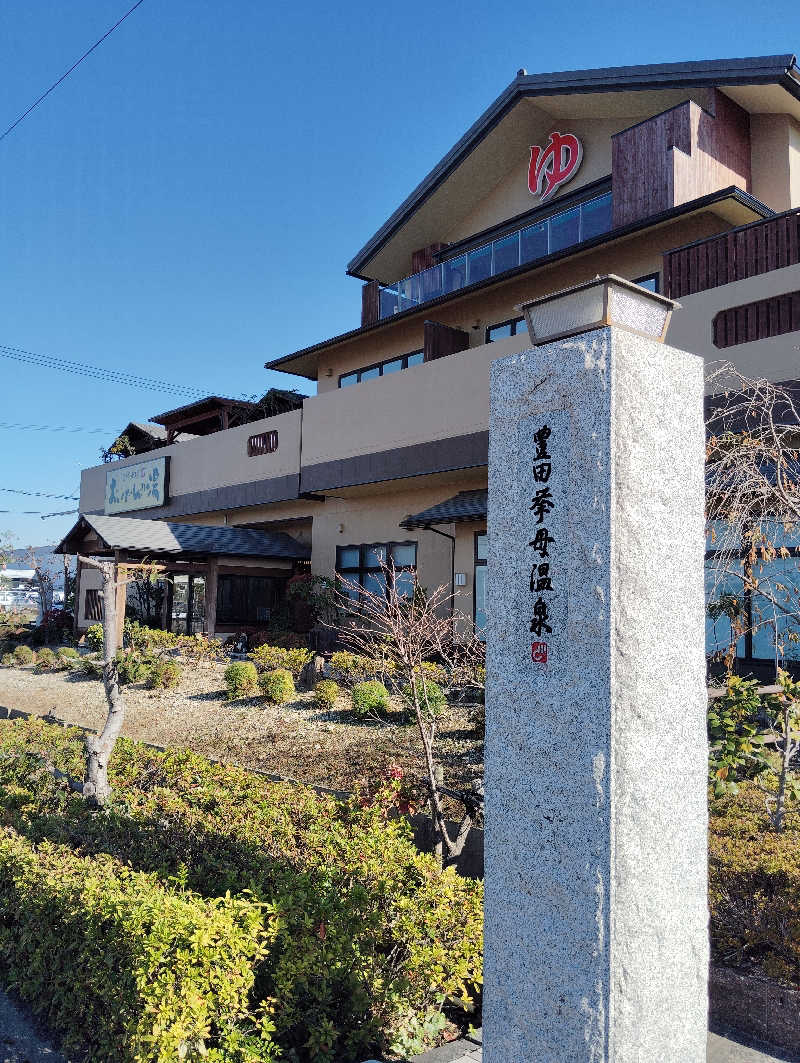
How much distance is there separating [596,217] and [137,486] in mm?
19549

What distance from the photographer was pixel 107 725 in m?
7.88

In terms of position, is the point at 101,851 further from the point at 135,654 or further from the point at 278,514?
the point at 278,514

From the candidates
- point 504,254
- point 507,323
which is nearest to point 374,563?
point 507,323

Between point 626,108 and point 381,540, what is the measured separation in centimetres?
1109

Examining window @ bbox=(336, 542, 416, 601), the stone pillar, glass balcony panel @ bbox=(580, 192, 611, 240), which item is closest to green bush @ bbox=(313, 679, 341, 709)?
window @ bbox=(336, 542, 416, 601)

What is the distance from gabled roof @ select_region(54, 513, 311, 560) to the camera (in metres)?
21.0

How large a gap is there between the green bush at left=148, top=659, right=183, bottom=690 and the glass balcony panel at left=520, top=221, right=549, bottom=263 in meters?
11.2

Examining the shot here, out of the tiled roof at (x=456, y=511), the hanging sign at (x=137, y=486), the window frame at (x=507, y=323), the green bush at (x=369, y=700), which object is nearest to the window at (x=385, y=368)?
the window frame at (x=507, y=323)

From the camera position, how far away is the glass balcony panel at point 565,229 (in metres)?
16.7

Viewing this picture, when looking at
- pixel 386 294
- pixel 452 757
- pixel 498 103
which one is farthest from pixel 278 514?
pixel 452 757

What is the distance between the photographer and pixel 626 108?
17.1 metres

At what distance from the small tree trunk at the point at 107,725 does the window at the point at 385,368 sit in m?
12.2

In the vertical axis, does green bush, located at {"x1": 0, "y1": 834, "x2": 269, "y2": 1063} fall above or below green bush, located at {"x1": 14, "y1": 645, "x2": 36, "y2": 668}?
below

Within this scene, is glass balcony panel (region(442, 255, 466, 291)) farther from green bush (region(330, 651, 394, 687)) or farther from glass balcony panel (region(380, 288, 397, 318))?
green bush (region(330, 651, 394, 687))
